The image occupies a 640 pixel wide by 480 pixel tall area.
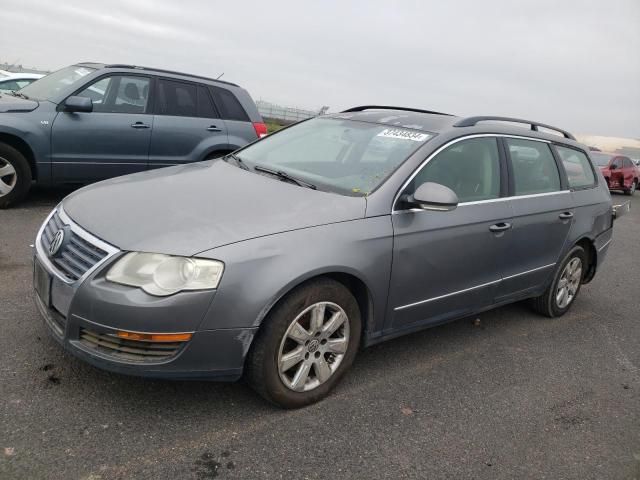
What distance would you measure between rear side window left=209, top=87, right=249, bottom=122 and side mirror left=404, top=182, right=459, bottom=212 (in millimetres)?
4889

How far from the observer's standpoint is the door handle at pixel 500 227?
389cm

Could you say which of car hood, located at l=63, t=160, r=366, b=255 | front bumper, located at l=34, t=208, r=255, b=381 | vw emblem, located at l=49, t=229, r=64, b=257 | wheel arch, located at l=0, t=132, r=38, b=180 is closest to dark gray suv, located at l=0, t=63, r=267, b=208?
wheel arch, located at l=0, t=132, r=38, b=180

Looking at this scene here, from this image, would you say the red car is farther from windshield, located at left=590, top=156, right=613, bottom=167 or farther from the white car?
the white car

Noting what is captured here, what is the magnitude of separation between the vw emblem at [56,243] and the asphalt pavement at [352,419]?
2.20ft

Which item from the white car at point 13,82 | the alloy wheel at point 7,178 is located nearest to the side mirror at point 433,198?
the alloy wheel at point 7,178

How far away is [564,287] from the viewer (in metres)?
5.09

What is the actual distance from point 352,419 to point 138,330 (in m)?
1.22

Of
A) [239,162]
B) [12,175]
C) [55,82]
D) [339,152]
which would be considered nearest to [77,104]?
[55,82]

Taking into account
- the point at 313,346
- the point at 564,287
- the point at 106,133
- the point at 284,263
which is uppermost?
the point at 284,263

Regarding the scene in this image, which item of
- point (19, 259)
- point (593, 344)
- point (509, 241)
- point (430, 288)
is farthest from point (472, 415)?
point (19, 259)

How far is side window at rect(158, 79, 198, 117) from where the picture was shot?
7.19 meters

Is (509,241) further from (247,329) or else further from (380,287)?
Answer: (247,329)

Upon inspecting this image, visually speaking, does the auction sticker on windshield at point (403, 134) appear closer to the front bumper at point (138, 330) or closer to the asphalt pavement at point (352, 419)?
the asphalt pavement at point (352, 419)

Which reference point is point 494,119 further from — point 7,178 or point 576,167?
point 7,178
